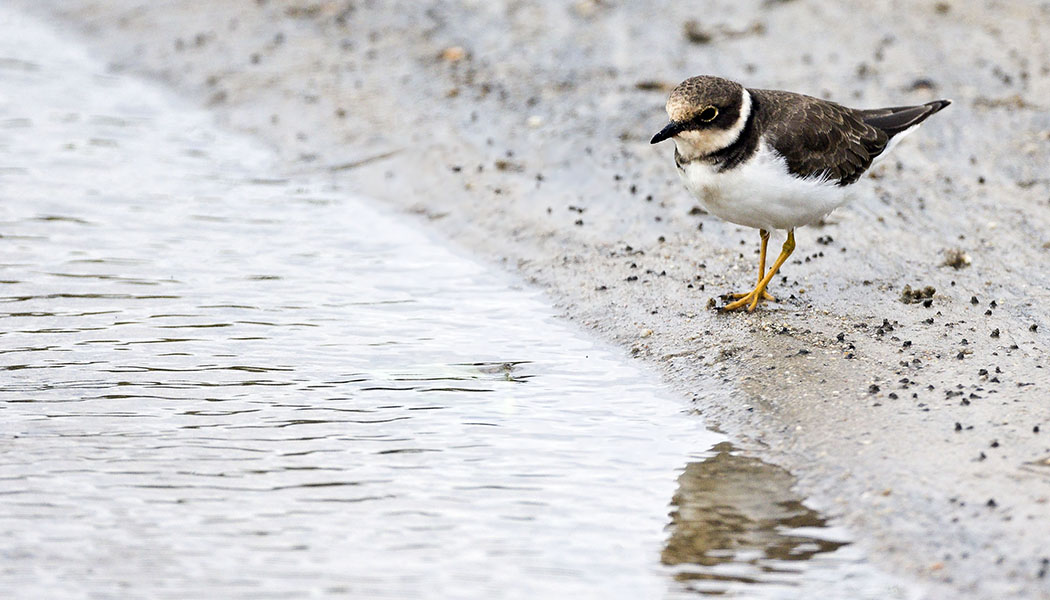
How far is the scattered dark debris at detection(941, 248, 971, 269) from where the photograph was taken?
7.09 metres

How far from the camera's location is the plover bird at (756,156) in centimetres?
621

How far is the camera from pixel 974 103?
9.05 meters

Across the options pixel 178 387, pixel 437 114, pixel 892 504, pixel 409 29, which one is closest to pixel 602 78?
pixel 437 114

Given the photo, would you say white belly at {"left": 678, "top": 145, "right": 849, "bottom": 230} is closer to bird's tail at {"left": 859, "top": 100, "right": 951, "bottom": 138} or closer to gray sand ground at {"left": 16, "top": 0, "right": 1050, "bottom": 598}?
gray sand ground at {"left": 16, "top": 0, "right": 1050, "bottom": 598}

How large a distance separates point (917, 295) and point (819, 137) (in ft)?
3.38

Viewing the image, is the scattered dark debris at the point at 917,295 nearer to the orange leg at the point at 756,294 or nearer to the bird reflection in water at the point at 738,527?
the orange leg at the point at 756,294

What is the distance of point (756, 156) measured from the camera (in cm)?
620

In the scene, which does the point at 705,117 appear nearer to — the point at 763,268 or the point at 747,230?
the point at 763,268

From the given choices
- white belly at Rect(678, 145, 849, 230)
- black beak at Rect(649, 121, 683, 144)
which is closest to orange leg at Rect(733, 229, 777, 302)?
white belly at Rect(678, 145, 849, 230)

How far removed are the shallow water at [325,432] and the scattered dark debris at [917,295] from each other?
1.60 meters

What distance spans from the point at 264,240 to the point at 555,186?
1.99 metres

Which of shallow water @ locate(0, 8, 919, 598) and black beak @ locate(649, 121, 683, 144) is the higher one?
black beak @ locate(649, 121, 683, 144)

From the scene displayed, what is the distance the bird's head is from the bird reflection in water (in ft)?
5.80

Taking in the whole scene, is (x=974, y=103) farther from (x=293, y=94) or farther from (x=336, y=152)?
(x=293, y=94)
